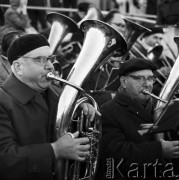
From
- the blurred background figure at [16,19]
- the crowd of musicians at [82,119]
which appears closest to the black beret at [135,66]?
the crowd of musicians at [82,119]

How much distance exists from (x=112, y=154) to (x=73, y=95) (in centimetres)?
93

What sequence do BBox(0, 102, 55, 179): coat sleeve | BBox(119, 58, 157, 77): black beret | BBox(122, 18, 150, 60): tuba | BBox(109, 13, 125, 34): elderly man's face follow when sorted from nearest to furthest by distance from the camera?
1. BBox(0, 102, 55, 179): coat sleeve
2. BBox(119, 58, 157, 77): black beret
3. BBox(122, 18, 150, 60): tuba
4. BBox(109, 13, 125, 34): elderly man's face

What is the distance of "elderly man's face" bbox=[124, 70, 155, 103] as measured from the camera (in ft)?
15.1

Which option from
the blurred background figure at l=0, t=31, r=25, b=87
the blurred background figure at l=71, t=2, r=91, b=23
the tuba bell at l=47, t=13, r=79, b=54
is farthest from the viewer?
the blurred background figure at l=71, t=2, r=91, b=23

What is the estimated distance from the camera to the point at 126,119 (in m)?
4.45

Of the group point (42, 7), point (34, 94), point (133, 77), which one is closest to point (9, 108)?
point (34, 94)

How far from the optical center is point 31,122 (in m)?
3.48

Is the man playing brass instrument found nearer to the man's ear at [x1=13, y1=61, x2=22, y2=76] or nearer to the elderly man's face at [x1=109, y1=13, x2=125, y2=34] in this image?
the man's ear at [x1=13, y1=61, x2=22, y2=76]

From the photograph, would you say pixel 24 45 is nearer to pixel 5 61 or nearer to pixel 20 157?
pixel 20 157

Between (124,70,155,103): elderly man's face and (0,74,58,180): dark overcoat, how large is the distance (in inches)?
44.7

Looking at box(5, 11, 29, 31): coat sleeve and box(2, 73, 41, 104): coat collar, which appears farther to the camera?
box(5, 11, 29, 31): coat sleeve

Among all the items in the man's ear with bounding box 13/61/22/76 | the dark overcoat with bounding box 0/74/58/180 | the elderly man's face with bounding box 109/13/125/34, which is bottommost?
the dark overcoat with bounding box 0/74/58/180

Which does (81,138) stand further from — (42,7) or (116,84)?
(42,7)

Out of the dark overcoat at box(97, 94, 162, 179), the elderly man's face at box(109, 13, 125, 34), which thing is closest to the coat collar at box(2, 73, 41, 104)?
the dark overcoat at box(97, 94, 162, 179)
